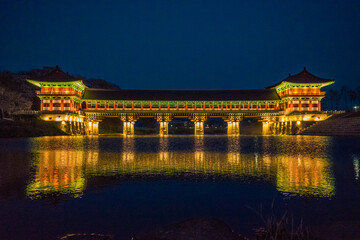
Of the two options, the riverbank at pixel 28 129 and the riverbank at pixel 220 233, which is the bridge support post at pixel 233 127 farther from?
the riverbank at pixel 220 233

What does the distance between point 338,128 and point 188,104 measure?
87.1 feet

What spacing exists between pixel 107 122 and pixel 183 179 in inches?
2560

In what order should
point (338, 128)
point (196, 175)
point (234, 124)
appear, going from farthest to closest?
point (234, 124) → point (338, 128) → point (196, 175)

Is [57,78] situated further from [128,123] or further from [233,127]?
[233,127]

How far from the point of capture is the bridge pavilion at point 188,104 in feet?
164

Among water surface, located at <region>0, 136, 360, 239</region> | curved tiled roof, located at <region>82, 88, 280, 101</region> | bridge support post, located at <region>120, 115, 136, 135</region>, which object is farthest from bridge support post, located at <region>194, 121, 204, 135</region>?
water surface, located at <region>0, 136, 360, 239</region>

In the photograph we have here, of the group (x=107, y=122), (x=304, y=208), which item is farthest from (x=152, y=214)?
(x=107, y=122)

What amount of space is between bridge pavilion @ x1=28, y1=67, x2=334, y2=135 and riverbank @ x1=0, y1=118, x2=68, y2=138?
4.99 m

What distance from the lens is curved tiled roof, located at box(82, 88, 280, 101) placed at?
175 feet

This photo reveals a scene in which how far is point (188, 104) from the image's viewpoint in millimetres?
53781

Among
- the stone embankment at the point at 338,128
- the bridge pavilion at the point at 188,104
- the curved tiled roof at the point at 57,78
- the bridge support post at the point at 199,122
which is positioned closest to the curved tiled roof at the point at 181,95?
the bridge pavilion at the point at 188,104

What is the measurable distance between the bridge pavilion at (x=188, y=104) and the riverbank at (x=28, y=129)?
4.99 metres

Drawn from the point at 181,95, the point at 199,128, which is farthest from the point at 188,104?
the point at 199,128

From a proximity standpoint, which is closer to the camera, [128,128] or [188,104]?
[128,128]
